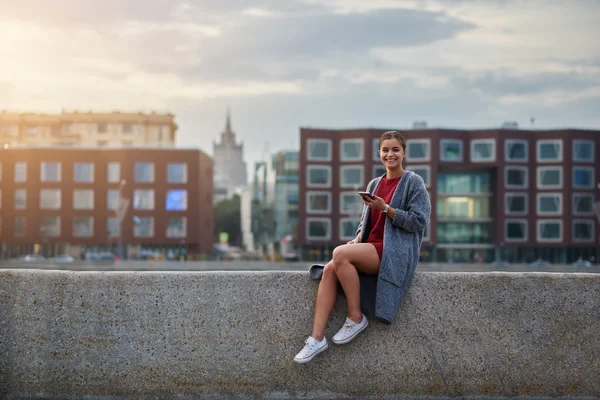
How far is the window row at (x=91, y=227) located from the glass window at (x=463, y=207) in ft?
87.8

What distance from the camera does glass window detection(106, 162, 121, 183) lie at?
79688 millimetres

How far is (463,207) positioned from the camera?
75.5 metres

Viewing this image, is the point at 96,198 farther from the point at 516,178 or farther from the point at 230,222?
the point at 230,222

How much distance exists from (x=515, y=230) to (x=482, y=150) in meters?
8.52

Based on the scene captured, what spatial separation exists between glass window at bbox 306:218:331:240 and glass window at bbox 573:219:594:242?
78.8ft

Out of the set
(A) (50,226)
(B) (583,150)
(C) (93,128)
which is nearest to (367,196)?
(B) (583,150)

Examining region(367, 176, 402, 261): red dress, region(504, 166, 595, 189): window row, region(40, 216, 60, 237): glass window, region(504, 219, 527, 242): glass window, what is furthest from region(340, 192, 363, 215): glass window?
region(367, 176, 402, 261): red dress

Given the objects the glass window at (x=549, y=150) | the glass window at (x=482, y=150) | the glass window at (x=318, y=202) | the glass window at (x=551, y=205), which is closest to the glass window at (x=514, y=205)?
the glass window at (x=551, y=205)

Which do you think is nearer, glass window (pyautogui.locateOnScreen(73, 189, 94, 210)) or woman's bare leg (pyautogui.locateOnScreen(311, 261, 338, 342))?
woman's bare leg (pyautogui.locateOnScreen(311, 261, 338, 342))

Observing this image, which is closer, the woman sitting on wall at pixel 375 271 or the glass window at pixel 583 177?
the woman sitting on wall at pixel 375 271

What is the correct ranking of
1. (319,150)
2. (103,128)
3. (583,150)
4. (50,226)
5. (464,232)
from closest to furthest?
1. (583,150)
2. (319,150)
3. (464,232)
4. (50,226)
5. (103,128)

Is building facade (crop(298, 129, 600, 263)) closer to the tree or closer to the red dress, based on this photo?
the red dress

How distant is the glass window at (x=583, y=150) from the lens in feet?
241

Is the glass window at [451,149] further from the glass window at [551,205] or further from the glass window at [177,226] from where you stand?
the glass window at [177,226]
